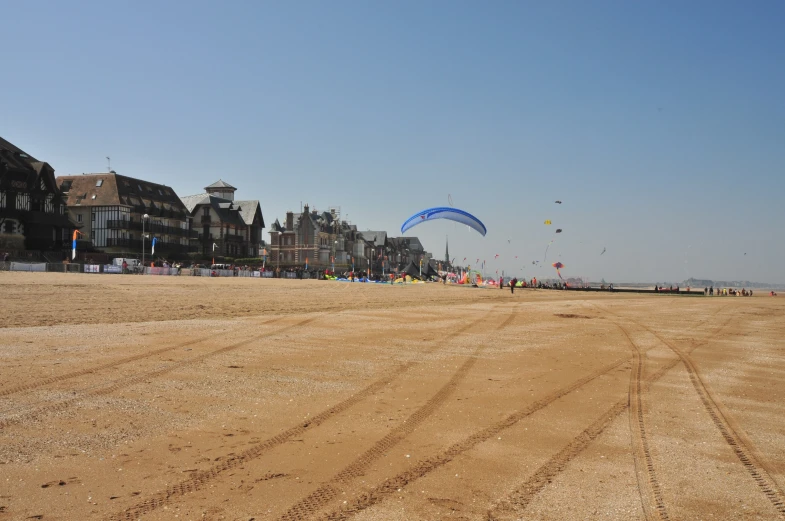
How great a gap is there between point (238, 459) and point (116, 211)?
6739 centimetres

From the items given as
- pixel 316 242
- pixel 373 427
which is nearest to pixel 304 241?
pixel 316 242

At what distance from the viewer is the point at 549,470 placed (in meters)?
5.59

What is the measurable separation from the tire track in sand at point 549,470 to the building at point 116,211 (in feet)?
209

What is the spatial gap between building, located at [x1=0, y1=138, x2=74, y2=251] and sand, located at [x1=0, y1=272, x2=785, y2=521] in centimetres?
4598

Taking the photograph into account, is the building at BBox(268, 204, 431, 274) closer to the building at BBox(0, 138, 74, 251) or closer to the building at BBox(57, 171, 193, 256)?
the building at BBox(57, 171, 193, 256)

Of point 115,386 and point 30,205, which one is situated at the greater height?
point 30,205

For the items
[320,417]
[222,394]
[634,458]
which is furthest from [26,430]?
[634,458]

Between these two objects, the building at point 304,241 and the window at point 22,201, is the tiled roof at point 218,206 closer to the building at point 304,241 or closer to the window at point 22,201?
the building at point 304,241

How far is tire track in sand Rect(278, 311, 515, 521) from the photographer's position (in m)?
4.57

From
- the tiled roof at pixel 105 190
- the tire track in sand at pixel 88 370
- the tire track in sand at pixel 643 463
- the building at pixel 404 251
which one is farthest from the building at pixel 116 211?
the building at pixel 404 251

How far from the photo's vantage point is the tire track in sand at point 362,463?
4.57m

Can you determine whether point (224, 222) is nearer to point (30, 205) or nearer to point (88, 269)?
point (30, 205)

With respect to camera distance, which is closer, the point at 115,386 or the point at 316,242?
the point at 115,386

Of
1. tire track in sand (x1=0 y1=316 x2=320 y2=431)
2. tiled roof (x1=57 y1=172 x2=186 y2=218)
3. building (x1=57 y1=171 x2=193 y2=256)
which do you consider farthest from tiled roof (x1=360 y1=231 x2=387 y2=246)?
tire track in sand (x1=0 y1=316 x2=320 y2=431)
